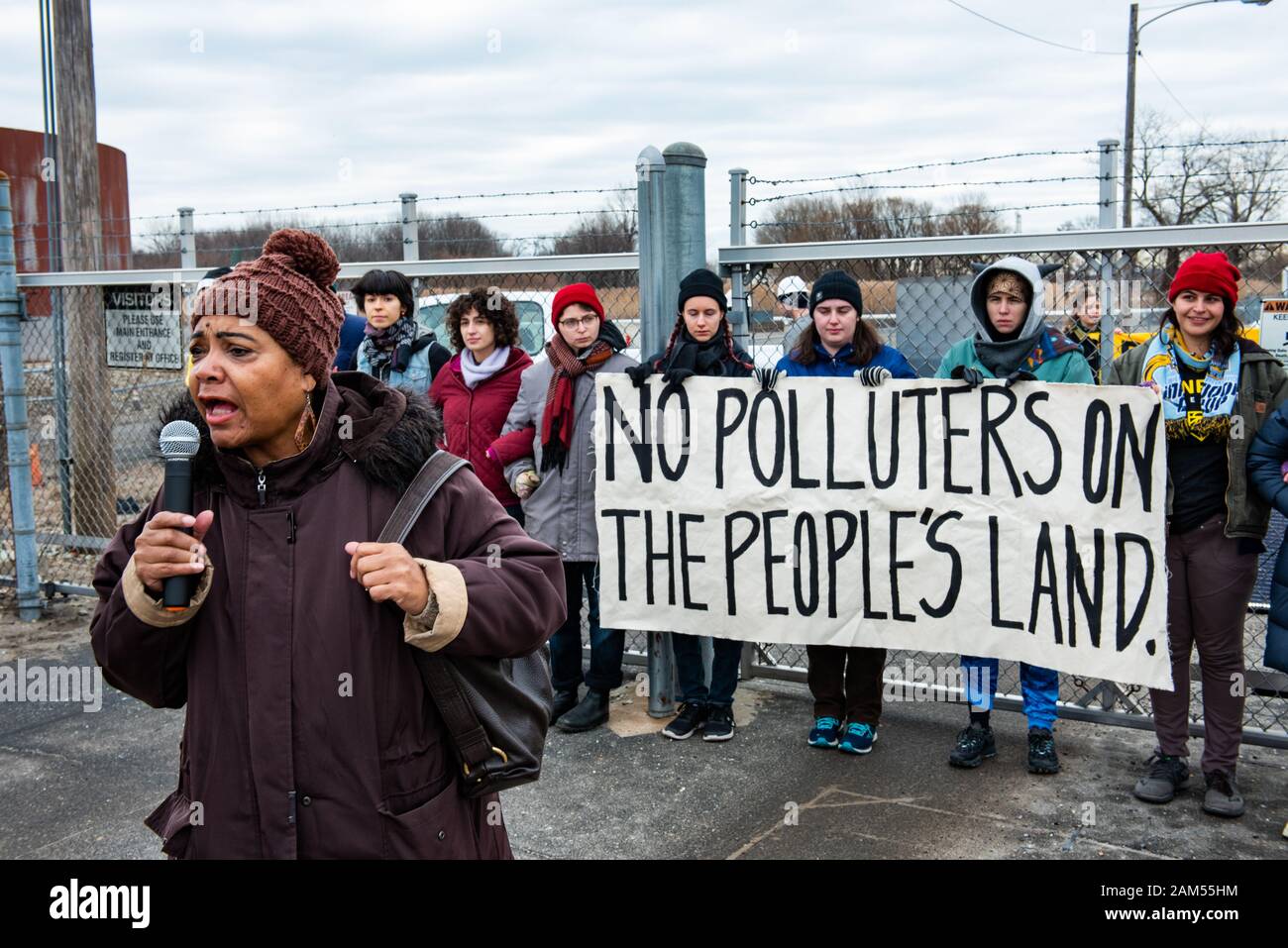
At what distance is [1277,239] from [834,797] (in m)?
2.81

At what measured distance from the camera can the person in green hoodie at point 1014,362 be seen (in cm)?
505

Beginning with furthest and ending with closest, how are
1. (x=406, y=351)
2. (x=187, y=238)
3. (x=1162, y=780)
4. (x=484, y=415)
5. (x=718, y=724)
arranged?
(x=187, y=238), (x=406, y=351), (x=484, y=415), (x=718, y=724), (x=1162, y=780)

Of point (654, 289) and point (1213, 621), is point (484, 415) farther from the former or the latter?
point (1213, 621)

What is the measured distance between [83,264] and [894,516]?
692cm

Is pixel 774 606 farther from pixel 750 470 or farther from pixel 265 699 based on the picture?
pixel 265 699

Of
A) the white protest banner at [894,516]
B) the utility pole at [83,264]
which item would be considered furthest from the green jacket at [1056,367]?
the utility pole at [83,264]

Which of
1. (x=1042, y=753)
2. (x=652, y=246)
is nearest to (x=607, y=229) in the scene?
(x=652, y=246)

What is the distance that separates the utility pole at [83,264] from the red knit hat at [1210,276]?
7373 millimetres

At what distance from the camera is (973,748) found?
530 cm

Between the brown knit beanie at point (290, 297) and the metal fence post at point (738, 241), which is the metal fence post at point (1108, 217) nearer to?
the metal fence post at point (738, 241)

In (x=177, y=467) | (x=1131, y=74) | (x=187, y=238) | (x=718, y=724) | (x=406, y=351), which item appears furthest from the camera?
(x=1131, y=74)

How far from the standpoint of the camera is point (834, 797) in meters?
5.01
